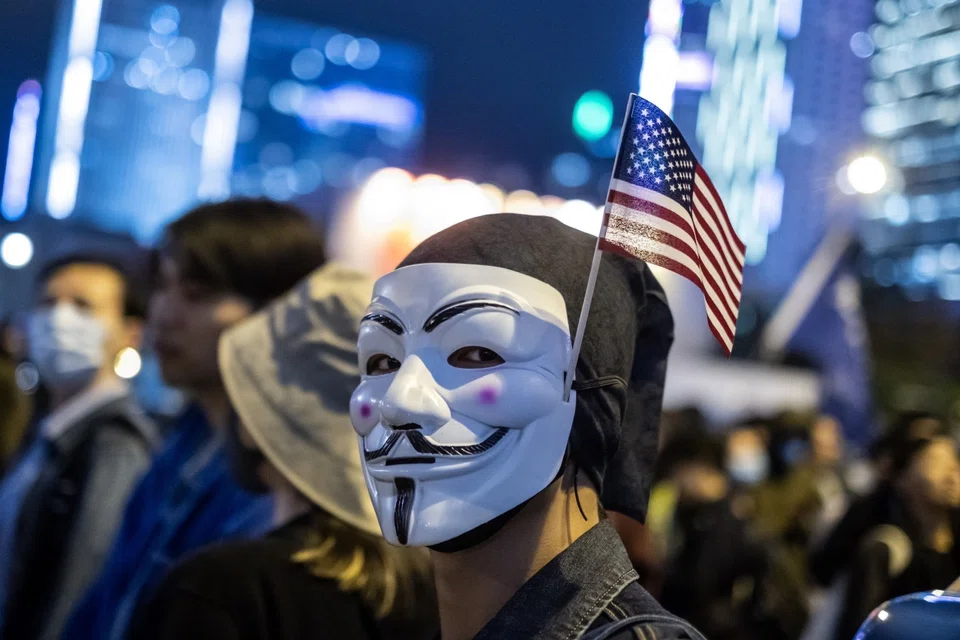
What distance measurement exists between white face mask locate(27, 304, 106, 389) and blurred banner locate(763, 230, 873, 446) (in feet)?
26.4

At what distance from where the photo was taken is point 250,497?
314cm

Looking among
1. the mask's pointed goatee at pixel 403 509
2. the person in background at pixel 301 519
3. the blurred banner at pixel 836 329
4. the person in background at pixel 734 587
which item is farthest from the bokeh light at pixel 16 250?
the mask's pointed goatee at pixel 403 509

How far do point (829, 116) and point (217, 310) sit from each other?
33.9 ft

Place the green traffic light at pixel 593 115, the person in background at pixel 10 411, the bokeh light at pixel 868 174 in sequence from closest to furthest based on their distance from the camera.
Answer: the person in background at pixel 10 411 < the green traffic light at pixel 593 115 < the bokeh light at pixel 868 174

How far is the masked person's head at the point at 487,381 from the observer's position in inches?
67.8

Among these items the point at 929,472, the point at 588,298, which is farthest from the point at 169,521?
the point at 929,472

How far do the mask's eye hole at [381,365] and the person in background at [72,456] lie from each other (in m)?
2.46

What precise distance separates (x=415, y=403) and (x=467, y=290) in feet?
0.68

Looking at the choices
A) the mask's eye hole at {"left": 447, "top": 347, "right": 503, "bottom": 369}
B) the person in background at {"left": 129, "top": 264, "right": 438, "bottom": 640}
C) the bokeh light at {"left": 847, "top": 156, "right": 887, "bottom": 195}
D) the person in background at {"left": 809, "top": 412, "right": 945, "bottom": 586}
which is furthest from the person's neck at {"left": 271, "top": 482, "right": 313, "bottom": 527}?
the bokeh light at {"left": 847, "top": 156, "right": 887, "bottom": 195}

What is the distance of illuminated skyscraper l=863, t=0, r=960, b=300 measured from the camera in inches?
389

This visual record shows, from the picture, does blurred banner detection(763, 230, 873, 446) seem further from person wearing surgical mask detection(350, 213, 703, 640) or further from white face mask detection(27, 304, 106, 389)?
person wearing surgical mask detection(350, 213, 703, 640)

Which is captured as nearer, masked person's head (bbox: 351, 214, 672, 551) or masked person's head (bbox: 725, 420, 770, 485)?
masked person's head (bbox: 351, 214, 672, 551)

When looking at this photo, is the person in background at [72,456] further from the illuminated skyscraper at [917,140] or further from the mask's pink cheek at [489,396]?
the illuminated skyscraper at [917,140]

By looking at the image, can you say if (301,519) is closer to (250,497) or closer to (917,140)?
(250,497)
